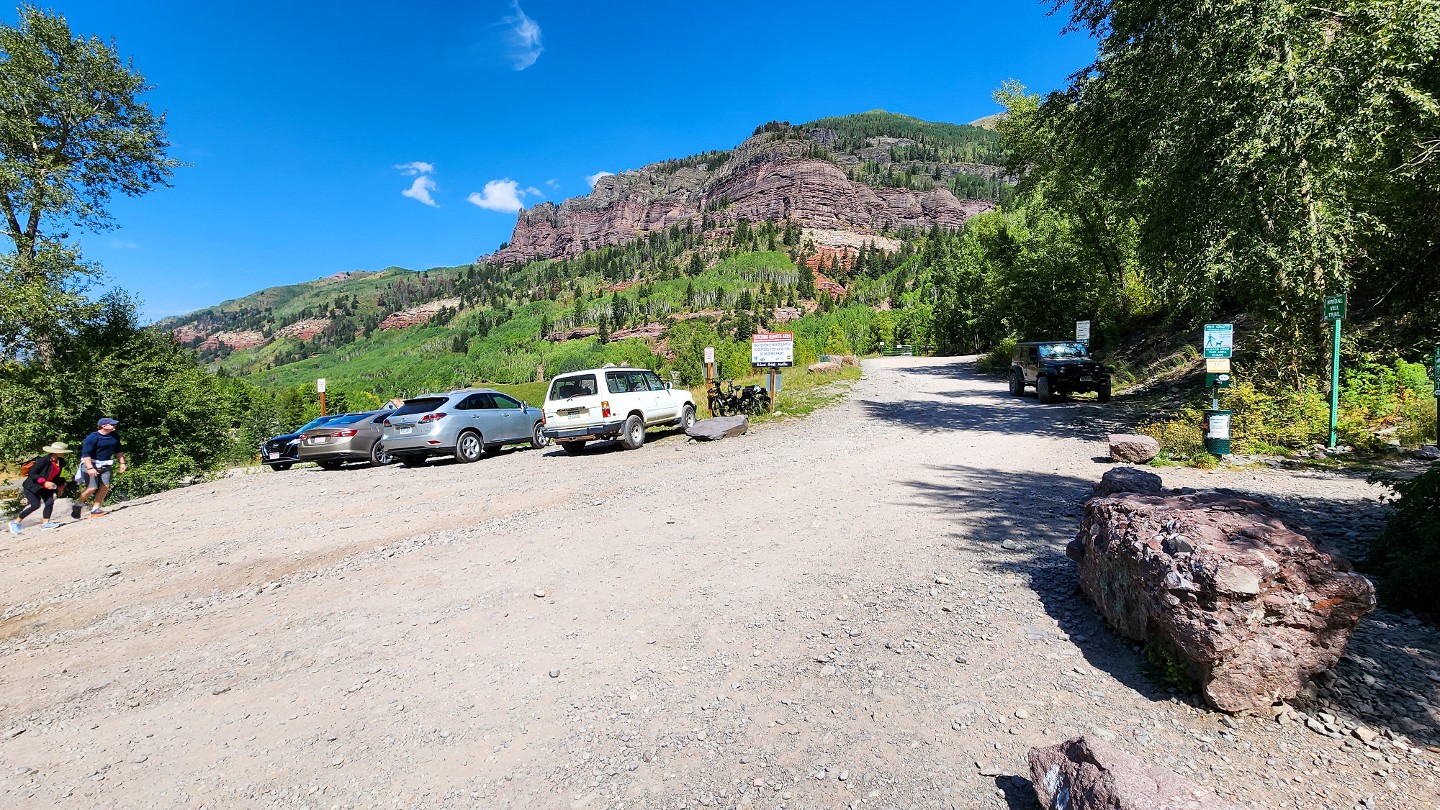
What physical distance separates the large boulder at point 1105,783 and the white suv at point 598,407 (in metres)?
12.0

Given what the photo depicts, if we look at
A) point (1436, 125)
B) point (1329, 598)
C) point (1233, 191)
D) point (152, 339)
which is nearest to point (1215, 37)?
point (1233, 191)

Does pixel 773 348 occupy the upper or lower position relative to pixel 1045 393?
upper

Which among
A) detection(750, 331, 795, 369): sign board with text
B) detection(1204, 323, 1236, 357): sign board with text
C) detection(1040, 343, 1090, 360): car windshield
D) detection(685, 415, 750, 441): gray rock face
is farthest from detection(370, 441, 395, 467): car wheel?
detection(1040, 343, 1090, 360): car windshield

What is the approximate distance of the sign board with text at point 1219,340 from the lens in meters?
9.30

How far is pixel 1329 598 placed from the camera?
2838 mm

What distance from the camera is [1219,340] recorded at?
30.8 feet

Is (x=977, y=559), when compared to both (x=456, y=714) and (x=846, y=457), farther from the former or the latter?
(x=846, y=457)

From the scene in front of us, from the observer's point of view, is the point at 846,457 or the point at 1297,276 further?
the point at 846,457

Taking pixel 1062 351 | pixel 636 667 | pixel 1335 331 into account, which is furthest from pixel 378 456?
pixel 1062 351

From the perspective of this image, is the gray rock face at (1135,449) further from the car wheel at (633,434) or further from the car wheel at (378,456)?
the car wheel at (378,456)

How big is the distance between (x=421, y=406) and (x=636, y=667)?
13.2m

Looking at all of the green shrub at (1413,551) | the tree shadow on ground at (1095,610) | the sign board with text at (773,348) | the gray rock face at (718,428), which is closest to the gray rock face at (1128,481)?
the tree shadow on ground at (1095,610)

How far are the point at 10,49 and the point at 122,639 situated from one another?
19706 mm

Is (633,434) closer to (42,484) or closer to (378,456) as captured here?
(378,456)
